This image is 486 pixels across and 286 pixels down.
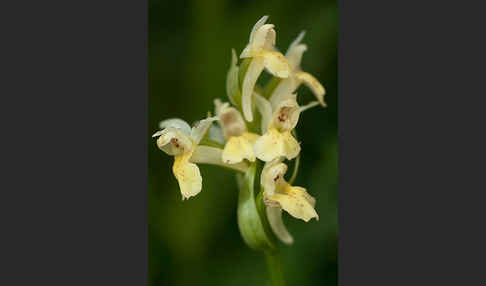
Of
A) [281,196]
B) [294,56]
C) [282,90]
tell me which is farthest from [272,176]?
[294,56]

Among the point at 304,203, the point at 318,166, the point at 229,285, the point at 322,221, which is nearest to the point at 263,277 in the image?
the point at 229,285

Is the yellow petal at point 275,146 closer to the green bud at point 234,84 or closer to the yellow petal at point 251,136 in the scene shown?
the yellow petal at point 251,136

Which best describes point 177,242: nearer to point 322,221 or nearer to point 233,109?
point 322,221

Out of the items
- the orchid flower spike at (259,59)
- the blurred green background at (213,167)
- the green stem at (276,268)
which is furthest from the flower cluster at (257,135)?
the blurred green background at (213,167)

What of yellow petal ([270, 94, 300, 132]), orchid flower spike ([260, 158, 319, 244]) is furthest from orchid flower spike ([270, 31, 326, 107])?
orchid flower spike ([260, 158, 319, 244])

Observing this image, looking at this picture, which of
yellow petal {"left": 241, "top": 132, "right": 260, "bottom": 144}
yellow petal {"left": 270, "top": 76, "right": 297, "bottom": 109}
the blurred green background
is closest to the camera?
yellow petal {"left": 241, "top": 132, "right": 260, "bottom": 144}

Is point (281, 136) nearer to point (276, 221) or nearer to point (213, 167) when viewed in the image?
point (276, 221)

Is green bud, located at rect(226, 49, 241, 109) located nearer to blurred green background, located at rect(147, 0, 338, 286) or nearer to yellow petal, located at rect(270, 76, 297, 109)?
yellow petal, located at rect(270, 76, 297, 109)
